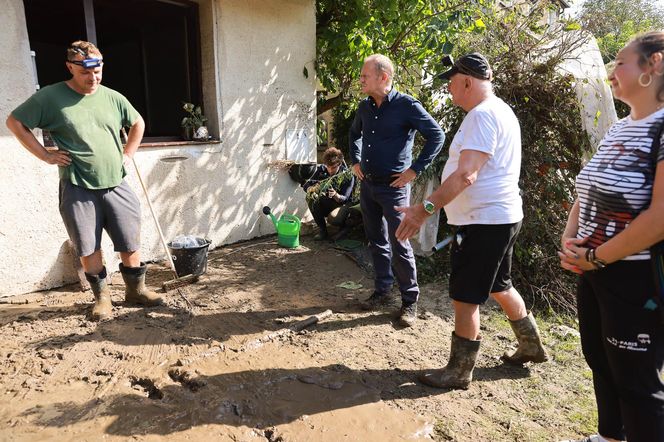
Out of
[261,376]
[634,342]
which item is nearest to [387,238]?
[261,376]

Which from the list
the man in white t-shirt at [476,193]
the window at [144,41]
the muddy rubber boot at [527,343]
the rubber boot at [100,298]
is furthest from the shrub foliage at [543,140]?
the rubber boot at [100,298]

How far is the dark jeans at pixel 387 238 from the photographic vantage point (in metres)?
3.61

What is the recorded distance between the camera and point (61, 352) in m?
3.11

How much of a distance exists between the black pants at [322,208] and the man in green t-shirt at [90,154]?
2.57 m

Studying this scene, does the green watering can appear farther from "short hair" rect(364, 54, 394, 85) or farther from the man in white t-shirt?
the man in white t-shirt

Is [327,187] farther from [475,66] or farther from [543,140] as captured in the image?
[475,66]

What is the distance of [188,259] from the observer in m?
4.46

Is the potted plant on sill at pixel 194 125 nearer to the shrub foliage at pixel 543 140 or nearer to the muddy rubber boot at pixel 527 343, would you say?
the shrub foliage at pixel 543 140

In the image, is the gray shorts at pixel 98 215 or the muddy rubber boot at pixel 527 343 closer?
the muddy rubber boot at pixel 527 343

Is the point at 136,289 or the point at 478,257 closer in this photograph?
the point at 478,257

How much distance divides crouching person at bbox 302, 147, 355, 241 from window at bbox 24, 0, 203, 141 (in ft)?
5.57

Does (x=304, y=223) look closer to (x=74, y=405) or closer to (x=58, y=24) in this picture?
(x=74, y=405)

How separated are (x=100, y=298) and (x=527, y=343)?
3259 mm

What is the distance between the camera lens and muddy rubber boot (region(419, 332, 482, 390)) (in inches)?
108
